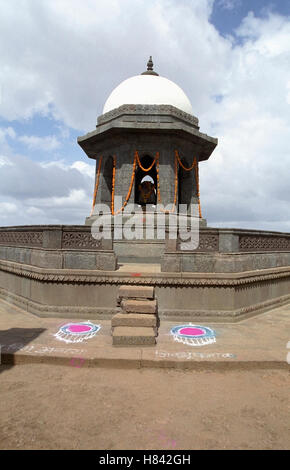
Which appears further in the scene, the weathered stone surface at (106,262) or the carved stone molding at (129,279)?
the weathered stone surface at (106,262)

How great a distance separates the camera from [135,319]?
20.1ft

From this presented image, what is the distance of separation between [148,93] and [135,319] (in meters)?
12.3

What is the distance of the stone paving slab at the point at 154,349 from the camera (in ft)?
16.4

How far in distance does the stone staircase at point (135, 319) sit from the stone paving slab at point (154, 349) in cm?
16

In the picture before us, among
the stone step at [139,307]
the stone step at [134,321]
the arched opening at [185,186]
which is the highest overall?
the arched opening at [185,186]

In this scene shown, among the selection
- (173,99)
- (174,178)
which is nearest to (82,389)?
(174,178)

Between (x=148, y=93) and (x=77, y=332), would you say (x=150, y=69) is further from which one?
(x=77, y=332)

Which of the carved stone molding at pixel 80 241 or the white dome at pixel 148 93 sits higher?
the white dome at pixel 148 93

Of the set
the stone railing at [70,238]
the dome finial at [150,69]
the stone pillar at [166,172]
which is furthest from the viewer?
the dome finial at [150,69]

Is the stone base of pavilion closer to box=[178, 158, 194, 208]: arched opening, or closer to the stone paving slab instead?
the stone paving slab

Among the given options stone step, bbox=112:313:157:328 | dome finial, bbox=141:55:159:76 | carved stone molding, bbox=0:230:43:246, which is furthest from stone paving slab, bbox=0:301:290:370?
dome finial, bbox=141:55:159:76

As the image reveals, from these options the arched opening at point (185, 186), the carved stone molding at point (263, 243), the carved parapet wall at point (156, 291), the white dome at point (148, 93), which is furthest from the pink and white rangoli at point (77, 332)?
the white dome at point (148, 93)

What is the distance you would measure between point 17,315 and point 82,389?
4.57 m

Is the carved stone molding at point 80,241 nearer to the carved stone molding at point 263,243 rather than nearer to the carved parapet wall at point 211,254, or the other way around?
the carved parapet wall at point 211,254
